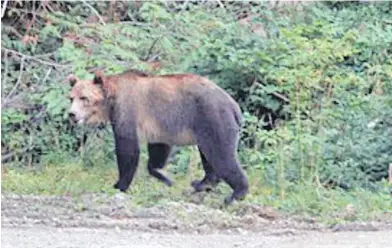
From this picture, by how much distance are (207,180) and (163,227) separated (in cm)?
192

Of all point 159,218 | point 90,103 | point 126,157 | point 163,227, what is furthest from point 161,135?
point 163,227

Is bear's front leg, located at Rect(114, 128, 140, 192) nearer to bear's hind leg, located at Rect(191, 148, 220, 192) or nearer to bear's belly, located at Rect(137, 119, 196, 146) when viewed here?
bear's belly, located at Rect(137, 119, 196, 146)

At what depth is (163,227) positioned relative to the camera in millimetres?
8250

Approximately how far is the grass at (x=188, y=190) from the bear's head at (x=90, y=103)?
61cm

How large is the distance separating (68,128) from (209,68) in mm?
1837

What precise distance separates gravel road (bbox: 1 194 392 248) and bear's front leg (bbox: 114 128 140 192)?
68cm

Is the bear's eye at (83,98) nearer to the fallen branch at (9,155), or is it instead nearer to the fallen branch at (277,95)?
the fallen branch at (9,155)

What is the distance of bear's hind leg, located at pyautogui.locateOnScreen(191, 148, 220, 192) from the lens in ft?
32.9

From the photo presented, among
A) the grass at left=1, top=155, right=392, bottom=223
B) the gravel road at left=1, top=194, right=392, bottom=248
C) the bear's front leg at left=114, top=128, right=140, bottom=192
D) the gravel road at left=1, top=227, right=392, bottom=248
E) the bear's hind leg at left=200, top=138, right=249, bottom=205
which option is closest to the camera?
the gravel road at left=1, top=227, right=392, bottom=248

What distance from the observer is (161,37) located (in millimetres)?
13484

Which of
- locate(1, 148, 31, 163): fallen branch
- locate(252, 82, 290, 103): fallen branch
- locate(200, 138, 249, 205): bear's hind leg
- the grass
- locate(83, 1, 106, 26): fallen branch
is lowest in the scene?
locate(1, 148, 31, 163): fallen branch

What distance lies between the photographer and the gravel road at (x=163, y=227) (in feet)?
25.5

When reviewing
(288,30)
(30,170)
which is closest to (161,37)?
(288,30)

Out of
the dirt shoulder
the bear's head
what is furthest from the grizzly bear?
the dirt shoulder
